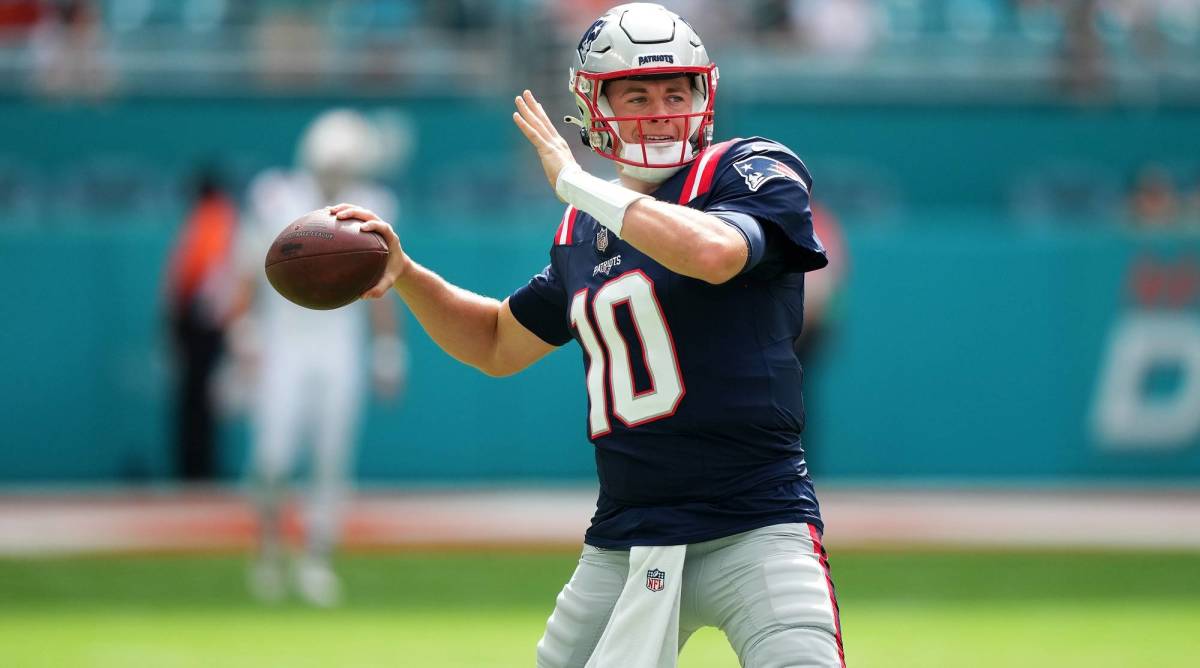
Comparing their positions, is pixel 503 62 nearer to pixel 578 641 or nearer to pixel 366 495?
pixel 366 495

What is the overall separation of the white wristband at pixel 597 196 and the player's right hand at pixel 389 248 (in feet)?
2.08

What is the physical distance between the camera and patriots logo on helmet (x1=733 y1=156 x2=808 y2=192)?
3.64 m

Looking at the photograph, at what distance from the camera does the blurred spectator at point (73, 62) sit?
13.2 meters

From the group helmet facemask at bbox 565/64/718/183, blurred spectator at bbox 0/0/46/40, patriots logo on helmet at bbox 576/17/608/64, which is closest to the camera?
helmet facemask at bbox 565/64/718/183

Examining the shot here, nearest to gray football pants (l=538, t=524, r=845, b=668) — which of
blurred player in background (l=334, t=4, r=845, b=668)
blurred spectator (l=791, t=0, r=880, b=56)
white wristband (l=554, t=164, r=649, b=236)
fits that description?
blurred player in background (l=334, t=4, r=845, b=668)

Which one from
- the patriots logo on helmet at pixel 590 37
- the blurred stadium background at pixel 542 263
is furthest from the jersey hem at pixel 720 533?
the blurred stadium background at pixel 542 263

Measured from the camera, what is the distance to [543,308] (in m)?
4.10

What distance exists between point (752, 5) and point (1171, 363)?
Answer: 4.71 m

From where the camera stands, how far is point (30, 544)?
9680 millimetres

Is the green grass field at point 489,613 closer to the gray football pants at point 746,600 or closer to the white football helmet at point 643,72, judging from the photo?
the gray football pants at point 746,600

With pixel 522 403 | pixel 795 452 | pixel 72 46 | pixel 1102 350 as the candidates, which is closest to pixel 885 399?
pixel 1102 350

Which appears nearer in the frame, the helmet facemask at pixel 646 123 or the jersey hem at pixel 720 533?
the jersey hem at pixel 720 533

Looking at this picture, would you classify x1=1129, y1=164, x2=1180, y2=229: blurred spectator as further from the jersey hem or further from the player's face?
the jersey hem

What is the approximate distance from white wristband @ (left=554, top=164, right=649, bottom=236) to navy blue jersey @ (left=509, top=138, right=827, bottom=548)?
0.20 metres
